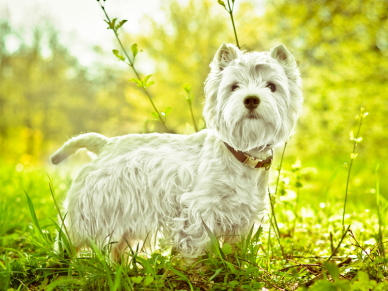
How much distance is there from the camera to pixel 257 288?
194 cm

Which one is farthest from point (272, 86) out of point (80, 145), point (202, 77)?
point (202, 77)

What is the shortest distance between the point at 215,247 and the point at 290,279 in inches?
21.0

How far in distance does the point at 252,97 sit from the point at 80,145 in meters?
1.51

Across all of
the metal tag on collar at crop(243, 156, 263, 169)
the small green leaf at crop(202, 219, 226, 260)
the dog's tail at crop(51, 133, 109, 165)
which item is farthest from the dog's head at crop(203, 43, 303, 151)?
the dog's tail at crop(51, 133, 109, 165)

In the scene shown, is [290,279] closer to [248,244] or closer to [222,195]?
[248,244]

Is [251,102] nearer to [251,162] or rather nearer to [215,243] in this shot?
[251,162]

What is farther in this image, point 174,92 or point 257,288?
point 174,92

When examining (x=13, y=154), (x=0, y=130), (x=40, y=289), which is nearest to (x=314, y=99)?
(x=40, y=289)

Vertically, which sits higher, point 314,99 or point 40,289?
point 314,99

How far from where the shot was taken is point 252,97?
2088mm

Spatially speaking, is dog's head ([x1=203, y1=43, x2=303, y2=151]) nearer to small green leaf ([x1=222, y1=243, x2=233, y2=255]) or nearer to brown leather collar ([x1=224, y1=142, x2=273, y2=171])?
brown leather collar ([x1=224, y1=142, x2=273, y2=171])

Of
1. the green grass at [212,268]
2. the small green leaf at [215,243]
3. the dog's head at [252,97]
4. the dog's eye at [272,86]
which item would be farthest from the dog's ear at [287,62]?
the small green leaf at [215,243]

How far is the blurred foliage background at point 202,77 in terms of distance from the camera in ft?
28.1

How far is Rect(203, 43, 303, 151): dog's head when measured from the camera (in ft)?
6.97
